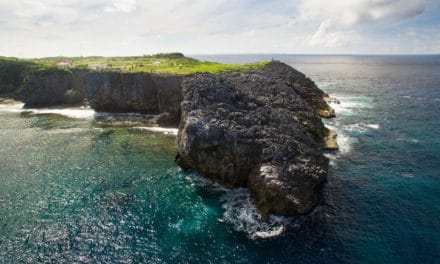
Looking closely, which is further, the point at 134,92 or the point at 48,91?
the point at 48,91

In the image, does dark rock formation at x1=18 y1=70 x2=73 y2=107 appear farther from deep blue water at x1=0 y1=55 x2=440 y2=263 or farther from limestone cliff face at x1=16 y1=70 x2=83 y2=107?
deep blue water at x1=0 y1=55 x2=440 y2=263

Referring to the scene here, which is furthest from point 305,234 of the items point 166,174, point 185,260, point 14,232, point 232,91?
point 14,232

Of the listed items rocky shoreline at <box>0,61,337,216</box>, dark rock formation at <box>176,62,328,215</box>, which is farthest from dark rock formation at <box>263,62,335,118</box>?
dark rock formation at <box>176,62,328,215</box>

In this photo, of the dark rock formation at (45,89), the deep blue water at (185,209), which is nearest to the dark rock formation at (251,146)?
the deep blue water at (185,209)

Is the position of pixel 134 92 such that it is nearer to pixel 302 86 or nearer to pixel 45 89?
pixel 45 89

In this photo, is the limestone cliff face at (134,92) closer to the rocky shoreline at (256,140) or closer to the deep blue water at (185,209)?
the rocky shoreline at (256,140)

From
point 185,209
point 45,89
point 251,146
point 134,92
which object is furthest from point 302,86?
point 45,89
